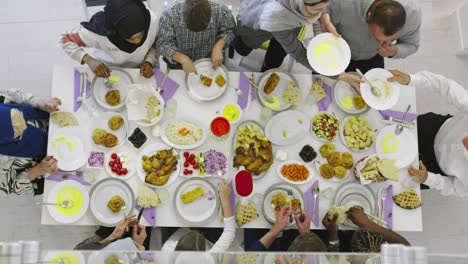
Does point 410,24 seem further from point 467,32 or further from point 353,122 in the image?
point 467,32

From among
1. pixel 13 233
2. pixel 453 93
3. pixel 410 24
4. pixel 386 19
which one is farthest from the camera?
pixel 13 233

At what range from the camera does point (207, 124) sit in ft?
8.75

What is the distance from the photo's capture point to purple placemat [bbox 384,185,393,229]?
2.61 m

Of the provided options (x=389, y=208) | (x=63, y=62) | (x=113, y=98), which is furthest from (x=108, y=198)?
(x=389, y=208)

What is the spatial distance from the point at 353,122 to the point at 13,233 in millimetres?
2695

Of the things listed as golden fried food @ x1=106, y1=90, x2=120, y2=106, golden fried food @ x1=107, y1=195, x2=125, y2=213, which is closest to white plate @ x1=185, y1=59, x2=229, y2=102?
golden fried food @ x1=106, y1=90, x2=120, y2=106

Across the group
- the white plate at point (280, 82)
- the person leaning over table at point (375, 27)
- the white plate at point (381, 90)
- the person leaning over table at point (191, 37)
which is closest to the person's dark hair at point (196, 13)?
the person leaning over table at point (191, 37)

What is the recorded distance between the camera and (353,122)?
8.77 feet

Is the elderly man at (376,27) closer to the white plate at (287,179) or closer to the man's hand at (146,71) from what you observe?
the white plate at (287,179)

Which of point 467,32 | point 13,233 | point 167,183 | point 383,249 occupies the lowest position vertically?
point 13,233

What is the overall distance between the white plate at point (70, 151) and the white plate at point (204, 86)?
2.42ft

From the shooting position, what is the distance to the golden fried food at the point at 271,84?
2.70m

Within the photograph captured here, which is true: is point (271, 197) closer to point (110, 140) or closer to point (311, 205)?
point (311, 205)

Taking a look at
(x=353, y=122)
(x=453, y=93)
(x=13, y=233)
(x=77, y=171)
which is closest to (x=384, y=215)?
(x=353, y=122)
